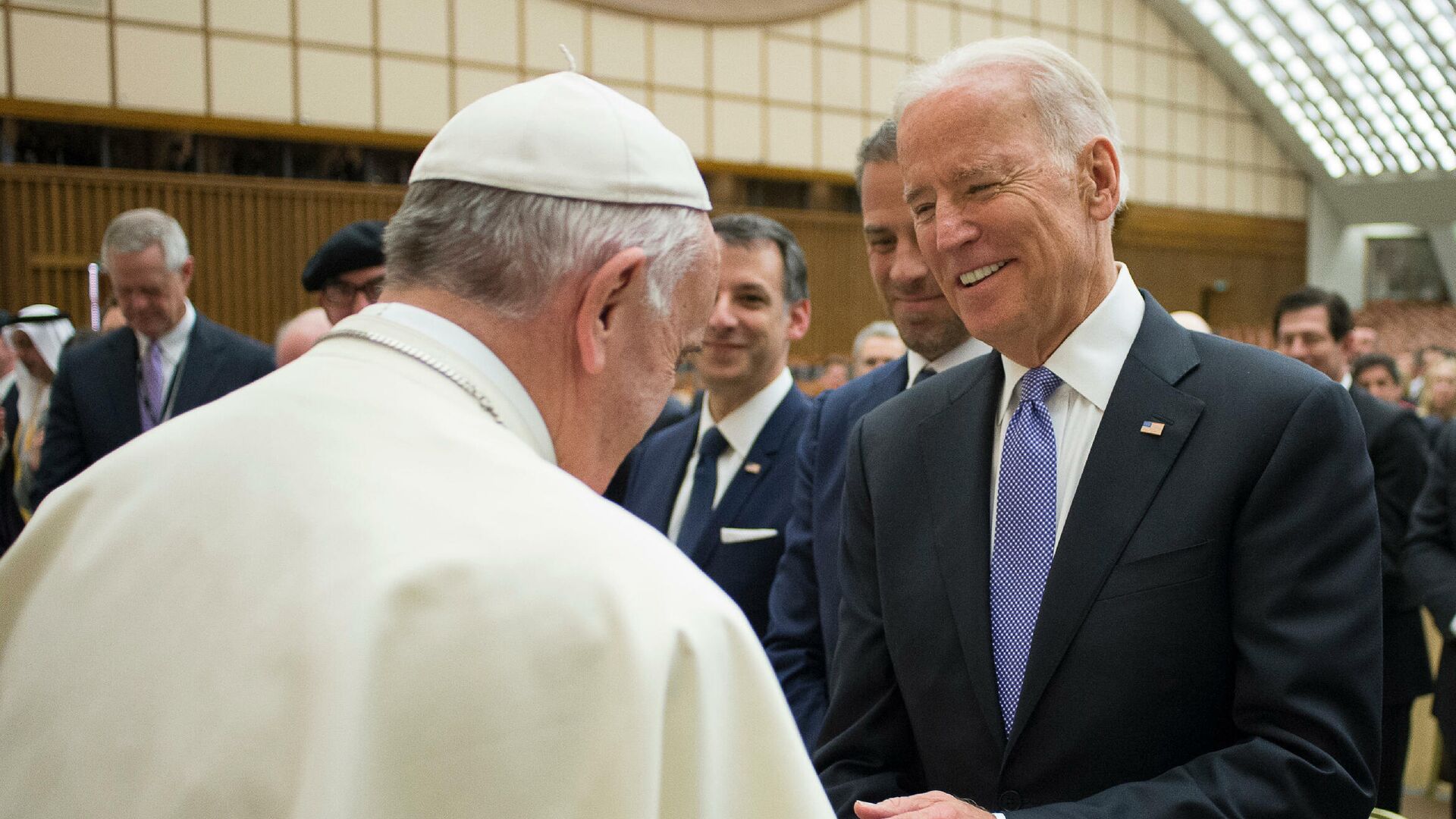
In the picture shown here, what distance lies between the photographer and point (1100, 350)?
1.63 metres

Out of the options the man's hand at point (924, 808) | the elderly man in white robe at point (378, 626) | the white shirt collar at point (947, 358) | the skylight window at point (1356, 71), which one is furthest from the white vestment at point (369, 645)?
the skylight window at point (1356, 71)

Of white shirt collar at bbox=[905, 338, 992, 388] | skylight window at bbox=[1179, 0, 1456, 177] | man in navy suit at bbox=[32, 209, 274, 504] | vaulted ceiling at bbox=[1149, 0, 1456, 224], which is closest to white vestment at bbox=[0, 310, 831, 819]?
white shirt collar at bbox=[905, 338, 992, 388]

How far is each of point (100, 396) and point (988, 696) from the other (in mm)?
3879

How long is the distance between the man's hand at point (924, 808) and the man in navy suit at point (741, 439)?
1.25 m

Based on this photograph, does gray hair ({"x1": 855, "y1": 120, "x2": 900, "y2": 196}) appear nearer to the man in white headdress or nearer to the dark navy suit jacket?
the dark navy suit jacket

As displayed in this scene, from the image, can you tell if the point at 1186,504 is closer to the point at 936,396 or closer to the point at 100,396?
the point at 936,396

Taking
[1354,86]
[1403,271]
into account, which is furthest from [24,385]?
[1403,271]

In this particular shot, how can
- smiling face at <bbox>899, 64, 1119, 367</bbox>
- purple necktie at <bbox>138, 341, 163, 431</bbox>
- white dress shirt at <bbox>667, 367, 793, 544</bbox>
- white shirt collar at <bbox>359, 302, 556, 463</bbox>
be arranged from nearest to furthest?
white shirt collar at <bbox>359, 302, 556, 463</bbox>, smiling face at <bbox>899, 64, 1119, 367</bbox>, white dress shirt at <bbox>667, 367, 793, 544</bbox>, purple necktie at <bbox>138, 341, 163, 431</bbox>

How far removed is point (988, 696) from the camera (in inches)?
61.1

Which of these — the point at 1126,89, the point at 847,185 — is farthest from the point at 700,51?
the point at 1126,89


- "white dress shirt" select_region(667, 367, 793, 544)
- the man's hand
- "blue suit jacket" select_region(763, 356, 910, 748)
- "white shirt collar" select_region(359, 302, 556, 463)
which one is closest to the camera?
"white shirt collar" select_region(359, 302, 556, 463)

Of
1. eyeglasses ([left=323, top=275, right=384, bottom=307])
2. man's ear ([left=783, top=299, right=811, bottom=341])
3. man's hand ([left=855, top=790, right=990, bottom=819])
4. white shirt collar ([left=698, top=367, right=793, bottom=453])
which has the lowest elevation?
man's hand ([left=855, top=790, right=990, bottom=819])

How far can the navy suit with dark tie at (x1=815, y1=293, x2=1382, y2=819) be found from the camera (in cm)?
140

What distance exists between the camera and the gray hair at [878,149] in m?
2.28
